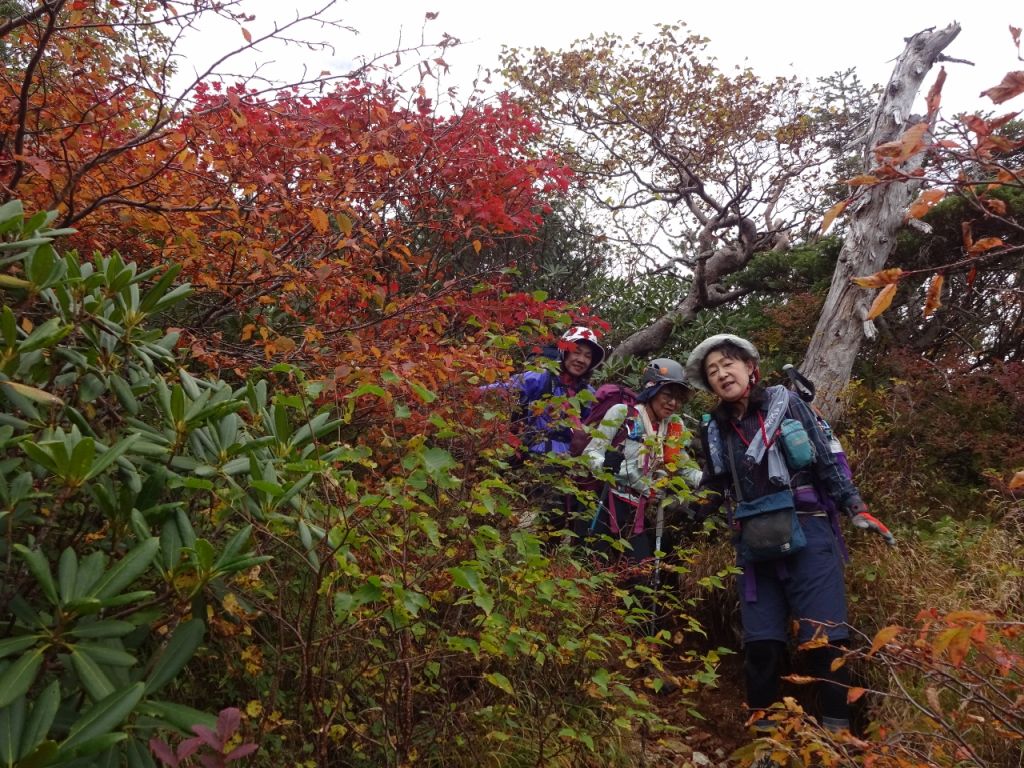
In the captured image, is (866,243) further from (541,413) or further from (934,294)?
(934,294)

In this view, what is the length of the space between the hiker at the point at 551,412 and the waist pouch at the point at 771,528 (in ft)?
3.16

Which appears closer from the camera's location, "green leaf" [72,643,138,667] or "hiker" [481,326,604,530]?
"green leaf" [72,643,138,667]

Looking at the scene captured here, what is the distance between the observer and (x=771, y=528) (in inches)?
136

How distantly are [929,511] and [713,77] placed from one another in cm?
736

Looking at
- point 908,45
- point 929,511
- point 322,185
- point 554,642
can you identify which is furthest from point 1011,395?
point 322,185

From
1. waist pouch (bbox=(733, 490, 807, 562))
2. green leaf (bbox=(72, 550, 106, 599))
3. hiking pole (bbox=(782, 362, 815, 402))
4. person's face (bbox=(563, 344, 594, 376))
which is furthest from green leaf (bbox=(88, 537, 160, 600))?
person's face (bbox=(563, 344, 594, 376))

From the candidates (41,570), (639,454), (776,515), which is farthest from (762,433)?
(41,570)

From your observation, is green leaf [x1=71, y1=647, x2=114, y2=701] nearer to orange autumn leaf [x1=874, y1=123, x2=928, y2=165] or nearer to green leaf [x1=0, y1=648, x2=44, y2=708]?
green leaf [x1=0, y1=648, x2=44, y2=708]

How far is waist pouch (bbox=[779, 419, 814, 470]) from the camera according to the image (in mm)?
3555

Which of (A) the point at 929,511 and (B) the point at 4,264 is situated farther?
(A) the point at 929,511

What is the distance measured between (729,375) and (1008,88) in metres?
2.52

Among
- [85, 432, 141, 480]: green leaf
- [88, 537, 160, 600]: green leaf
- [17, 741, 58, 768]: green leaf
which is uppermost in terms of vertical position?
[85, 432, 141, 480]: green leaf

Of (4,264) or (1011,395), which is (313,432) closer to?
(4,264)

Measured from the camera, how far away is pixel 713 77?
1020 cm
